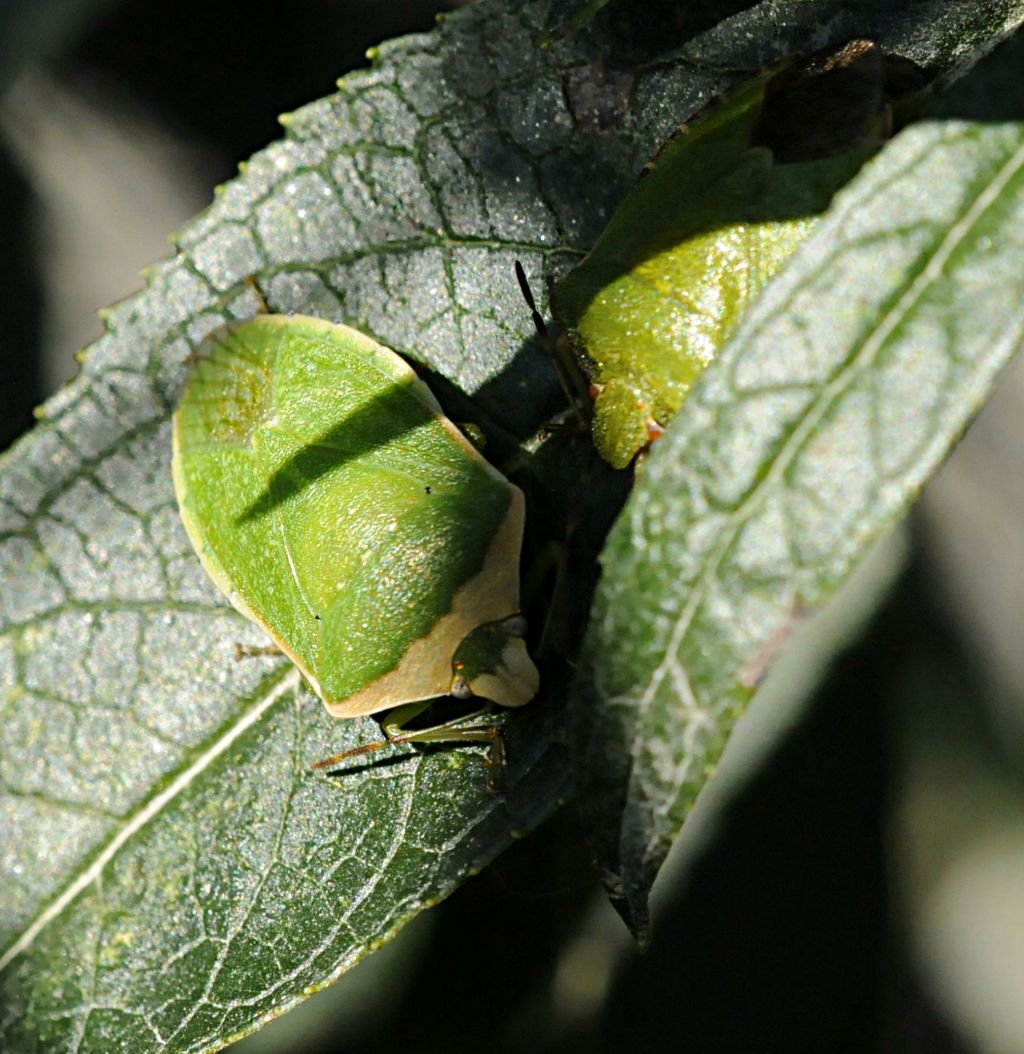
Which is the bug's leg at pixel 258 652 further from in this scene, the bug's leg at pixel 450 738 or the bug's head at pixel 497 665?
the bug's head at pixel 497 665

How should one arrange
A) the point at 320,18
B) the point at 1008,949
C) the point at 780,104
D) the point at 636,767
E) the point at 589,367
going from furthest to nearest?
the point at 320,18 < the point at 1008,949 < the point at 589,367 < the point at 780,104 < the point at 636,767

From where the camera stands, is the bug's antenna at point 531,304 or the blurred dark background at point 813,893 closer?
the bug's antenna at point 531,304

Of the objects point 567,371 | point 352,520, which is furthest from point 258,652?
point 567,371

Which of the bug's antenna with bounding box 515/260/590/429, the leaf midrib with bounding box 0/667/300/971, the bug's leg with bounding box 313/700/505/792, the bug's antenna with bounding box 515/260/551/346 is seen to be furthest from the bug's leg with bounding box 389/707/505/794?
the bug's antenna with bounding box 515/260/551/346

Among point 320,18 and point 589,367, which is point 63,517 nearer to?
point 589,367

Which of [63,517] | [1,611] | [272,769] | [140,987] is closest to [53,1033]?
[140,987]

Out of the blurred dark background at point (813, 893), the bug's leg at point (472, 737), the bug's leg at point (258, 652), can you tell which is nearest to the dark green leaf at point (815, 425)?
the bug's leg at point (472, 737)

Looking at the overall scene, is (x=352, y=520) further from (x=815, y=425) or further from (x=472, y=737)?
(x=815, y=425)
